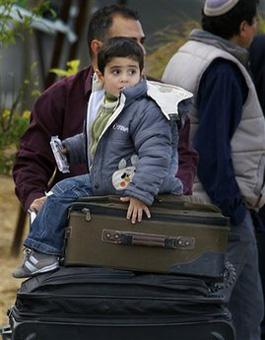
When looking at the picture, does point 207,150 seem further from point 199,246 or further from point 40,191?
point 199,246

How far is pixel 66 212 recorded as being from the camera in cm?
372

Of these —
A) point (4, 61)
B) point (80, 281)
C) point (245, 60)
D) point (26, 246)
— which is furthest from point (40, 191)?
point (4, 61)

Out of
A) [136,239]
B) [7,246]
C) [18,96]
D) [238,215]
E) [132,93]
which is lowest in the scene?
[7,246]

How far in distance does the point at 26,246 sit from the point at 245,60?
160cm

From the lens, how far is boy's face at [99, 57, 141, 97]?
3.79 metres

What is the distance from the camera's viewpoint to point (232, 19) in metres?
4.96

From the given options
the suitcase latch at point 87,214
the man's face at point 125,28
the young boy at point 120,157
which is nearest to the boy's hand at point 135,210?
the young boy at point 120,157

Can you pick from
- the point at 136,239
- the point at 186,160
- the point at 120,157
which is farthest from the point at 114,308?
the point at 186,160

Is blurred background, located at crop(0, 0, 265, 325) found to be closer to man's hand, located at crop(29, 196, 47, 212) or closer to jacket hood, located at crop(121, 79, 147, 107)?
man's hand, located at crop(29, 196, 47, 212)

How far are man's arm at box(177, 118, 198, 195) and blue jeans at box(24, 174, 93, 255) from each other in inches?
21.2

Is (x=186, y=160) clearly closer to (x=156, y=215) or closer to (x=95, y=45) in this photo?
(x=95, y=45)

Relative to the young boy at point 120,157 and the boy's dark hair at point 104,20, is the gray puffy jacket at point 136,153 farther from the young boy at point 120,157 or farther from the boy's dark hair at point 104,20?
the boy's dark hair at point 104,20

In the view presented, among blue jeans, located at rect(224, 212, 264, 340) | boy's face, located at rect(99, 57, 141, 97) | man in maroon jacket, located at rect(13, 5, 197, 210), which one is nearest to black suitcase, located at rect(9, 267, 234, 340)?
boy's face, located at rect(99, 57, 141, 97)

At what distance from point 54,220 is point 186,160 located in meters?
0.77
